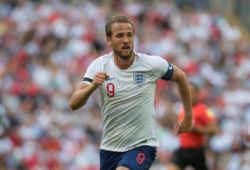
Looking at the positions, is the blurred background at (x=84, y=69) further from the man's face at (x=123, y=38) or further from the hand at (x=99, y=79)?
the hand at (x=99, y=79)

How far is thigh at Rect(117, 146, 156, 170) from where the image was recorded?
32.8ft

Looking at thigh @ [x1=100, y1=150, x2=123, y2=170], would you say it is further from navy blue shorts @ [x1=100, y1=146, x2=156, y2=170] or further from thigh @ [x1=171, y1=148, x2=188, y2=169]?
thigh @ [x1=171, y1=148, x2=188, y2=169]

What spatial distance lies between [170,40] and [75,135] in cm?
469

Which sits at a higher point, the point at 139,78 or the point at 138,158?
the point at 139,78

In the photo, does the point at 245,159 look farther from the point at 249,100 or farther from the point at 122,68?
the point at 122,68

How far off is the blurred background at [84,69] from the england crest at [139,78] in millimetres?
6969

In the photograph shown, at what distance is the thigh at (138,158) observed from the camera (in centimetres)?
1000

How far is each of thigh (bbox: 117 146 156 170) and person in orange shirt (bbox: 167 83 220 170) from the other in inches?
165

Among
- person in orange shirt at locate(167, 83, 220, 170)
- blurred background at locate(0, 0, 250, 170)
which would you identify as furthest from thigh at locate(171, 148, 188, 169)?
blurred background at locate(0, 0, 250, 170)

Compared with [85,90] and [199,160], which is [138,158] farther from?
[199,160]

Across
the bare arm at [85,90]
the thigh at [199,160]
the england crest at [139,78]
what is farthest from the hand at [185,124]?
the thigh at [199,160]

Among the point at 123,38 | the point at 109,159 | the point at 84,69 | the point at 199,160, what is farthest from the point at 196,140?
the point at 84,69

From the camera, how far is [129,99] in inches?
397

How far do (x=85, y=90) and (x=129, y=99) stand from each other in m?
0.57
